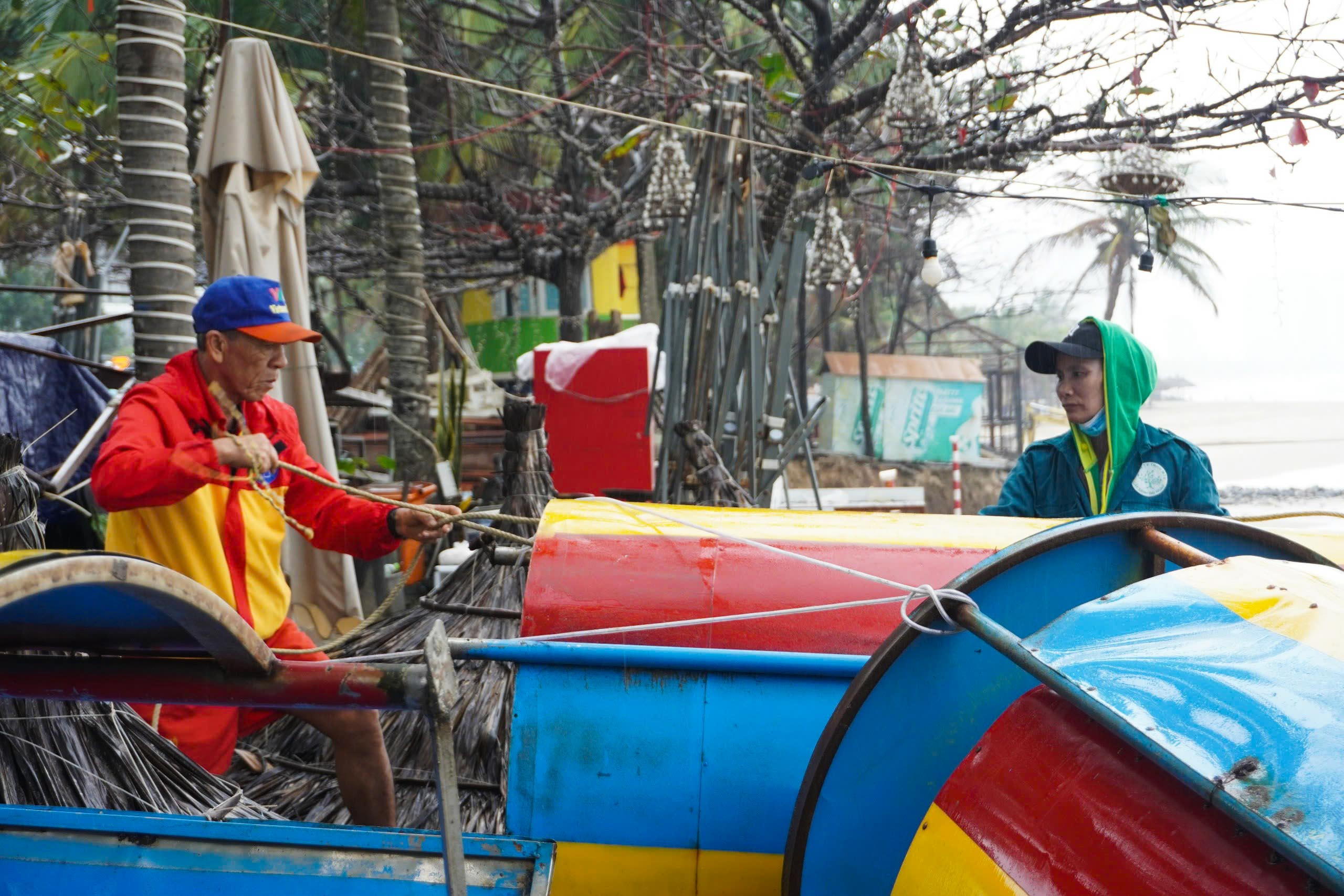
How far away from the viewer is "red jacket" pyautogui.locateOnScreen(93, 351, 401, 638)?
2.49 metres

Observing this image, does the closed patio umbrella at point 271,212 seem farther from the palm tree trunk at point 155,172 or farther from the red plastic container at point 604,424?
the red plastic container at point 604,424

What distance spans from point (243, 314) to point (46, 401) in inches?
153

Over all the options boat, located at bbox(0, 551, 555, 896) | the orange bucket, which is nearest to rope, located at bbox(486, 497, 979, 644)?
boat, located at bbox(0, 551, 555, 896)

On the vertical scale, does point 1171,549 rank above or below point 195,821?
above

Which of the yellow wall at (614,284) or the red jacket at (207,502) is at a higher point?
the yellow wall at (614,284)

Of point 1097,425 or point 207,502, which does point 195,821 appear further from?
point 1097,425

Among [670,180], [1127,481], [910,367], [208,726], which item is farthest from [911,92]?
[910,367]

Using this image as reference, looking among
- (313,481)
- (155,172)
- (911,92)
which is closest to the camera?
(313,481)

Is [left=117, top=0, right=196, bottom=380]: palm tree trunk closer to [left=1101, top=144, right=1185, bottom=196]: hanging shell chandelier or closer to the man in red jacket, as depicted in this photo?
the man in red jacket

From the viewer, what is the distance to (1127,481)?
10.7 feet

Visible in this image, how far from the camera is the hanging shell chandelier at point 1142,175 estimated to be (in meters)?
6.37

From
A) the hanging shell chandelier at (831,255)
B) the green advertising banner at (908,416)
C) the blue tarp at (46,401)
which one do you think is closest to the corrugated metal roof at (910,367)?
the green advertising banner at (908,416)

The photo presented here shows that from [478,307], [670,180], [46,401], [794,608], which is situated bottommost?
[794,608]

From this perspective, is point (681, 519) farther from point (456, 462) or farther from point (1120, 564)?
point (456, 462)
